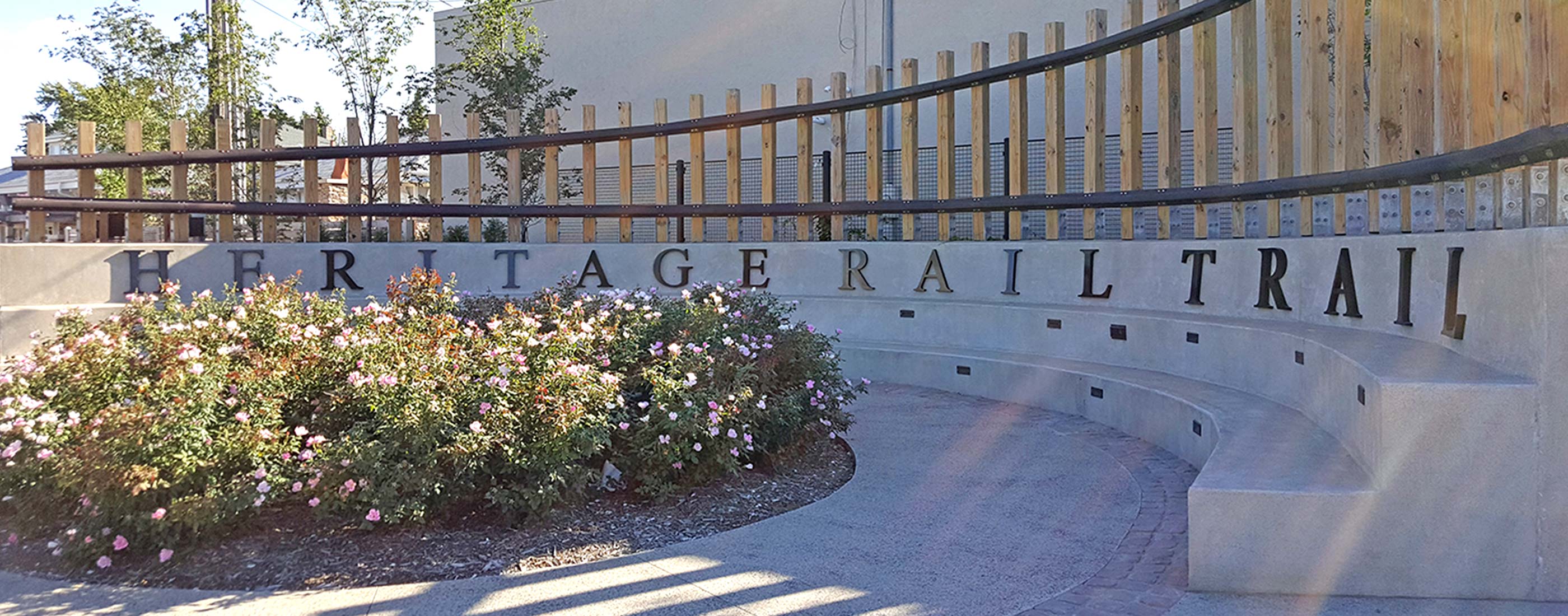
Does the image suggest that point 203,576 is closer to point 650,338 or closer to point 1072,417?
point 650,338

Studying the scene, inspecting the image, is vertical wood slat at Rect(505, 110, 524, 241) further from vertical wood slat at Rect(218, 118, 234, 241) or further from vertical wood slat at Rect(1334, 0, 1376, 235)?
vertical wood slat at Rect(1334, 0, 1376, 235)

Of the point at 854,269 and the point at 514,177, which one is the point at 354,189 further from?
the point at 854,269

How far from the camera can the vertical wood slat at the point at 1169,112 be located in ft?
28.6

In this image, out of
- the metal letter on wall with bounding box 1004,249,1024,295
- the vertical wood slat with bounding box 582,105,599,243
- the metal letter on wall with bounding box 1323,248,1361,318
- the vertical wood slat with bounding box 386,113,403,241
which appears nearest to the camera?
the metal letter on wall with bounding box 1323,248,1361,318

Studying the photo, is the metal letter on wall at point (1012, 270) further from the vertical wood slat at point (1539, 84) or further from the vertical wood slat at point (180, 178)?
the vertical wood slat at point (180, 178)

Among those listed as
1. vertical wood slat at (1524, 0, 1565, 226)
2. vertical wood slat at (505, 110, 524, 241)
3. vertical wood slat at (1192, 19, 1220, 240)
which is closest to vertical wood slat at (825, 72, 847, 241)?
vertical wood slat at (505, 110, 524, 241)

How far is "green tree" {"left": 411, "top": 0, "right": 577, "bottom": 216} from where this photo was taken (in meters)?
19.8

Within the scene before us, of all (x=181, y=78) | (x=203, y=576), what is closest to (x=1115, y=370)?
(x=203, y=576)

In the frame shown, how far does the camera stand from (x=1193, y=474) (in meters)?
6.16

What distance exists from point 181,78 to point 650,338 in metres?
21.3

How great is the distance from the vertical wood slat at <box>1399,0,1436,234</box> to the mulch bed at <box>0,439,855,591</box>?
3348 millimetres

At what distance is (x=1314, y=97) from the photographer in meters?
7.30

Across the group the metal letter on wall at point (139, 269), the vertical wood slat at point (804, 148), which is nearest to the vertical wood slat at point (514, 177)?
the vertical wood slat at point (804, 148)

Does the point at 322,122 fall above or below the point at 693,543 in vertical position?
above
